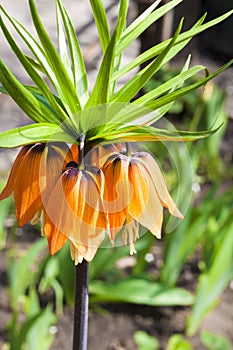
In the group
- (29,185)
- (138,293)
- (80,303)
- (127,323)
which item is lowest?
(127,323)

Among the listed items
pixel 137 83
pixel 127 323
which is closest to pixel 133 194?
pixel 137 83

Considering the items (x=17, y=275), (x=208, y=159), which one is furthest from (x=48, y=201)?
(x=208, y=159)

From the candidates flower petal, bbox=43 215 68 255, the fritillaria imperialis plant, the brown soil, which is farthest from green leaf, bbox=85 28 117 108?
the brown soil

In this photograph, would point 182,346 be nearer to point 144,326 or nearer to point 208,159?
point 144,326

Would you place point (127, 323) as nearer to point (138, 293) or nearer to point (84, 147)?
point (138, 293)

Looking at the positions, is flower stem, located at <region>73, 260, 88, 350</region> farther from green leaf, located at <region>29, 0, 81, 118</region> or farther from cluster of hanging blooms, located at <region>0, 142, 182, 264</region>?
green leaf, located at <region>29, 0, 81, 118</region>

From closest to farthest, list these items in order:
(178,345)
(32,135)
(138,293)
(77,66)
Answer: (32,135), (77,66), (178,345), (138,293)

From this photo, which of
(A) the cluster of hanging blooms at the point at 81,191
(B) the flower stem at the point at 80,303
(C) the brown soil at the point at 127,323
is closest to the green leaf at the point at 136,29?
(A) the cluster of hanging blooms at the point at 81,191
